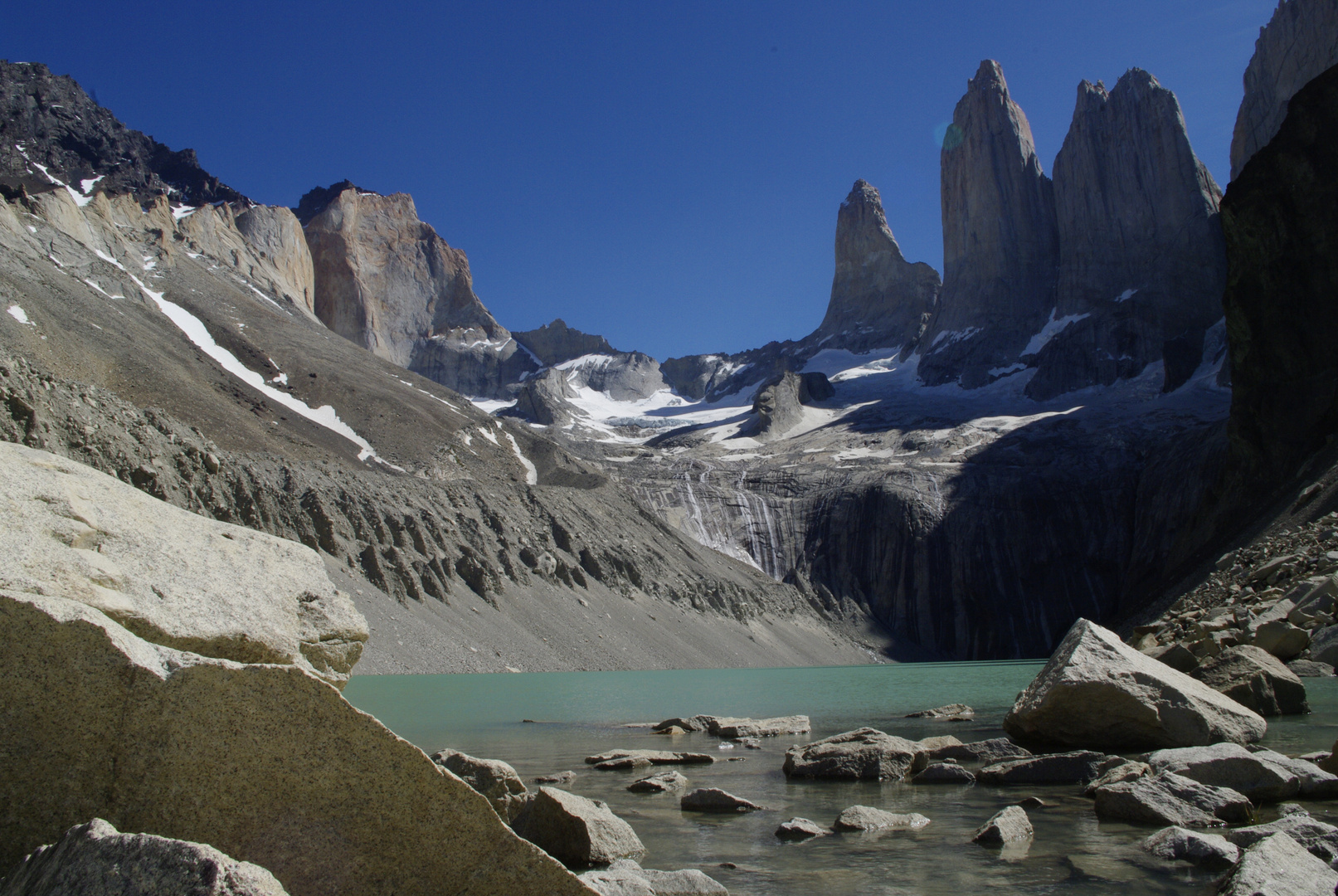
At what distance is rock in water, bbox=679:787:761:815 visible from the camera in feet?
30.9

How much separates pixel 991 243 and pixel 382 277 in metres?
120

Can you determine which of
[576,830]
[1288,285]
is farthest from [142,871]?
[1288,285]

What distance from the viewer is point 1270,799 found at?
8234 millimetres

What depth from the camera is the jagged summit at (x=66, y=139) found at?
9831 cm

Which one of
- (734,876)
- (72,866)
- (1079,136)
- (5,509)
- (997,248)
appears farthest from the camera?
(997,248)

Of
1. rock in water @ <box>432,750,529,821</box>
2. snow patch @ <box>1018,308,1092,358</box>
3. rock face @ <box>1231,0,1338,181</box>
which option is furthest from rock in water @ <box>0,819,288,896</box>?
snow patch @ <box>1018,308,1092,358</box>

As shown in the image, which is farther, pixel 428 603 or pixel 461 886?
pixel 428 603

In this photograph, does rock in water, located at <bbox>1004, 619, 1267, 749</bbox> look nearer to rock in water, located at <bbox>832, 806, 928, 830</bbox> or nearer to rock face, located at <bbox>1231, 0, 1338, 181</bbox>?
rock in water, located at <bbox>832, 806, 928, 830</bbox>

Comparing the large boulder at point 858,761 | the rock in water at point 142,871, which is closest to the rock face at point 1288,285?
the large boulder at point 858,761

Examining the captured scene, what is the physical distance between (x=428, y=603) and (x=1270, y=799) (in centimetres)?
4445

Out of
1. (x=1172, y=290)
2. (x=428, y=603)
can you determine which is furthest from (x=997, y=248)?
(x=428, y=603)

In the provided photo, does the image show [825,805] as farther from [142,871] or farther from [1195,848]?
[142,871]

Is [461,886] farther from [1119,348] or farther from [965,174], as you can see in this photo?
[965,174]

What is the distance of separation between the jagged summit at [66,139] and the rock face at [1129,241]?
419 feet
